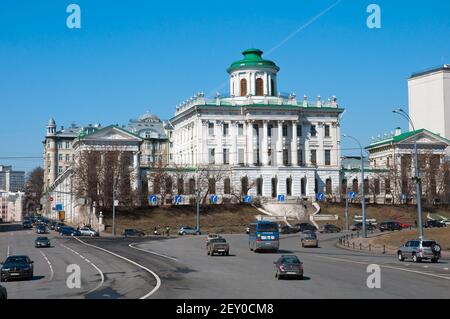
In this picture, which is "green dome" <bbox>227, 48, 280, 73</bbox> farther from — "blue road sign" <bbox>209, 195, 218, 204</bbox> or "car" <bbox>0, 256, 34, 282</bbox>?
"car" <bbox>0, 256, 34, 282</bbox>

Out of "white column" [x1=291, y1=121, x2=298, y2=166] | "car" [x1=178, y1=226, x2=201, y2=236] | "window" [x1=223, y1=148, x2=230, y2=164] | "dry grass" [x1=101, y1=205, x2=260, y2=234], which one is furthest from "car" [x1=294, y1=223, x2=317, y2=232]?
"window" [x1=223, y1=148, x2=230, y2=164]

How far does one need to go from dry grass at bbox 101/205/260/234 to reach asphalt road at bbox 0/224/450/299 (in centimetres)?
4468

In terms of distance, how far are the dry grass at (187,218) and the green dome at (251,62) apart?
94.3ft

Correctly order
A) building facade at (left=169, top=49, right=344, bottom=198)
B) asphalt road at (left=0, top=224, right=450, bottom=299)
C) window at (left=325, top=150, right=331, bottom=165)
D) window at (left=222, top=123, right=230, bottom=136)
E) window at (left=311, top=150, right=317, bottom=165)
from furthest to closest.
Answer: window at (left=325, top=150, right=331, bottom=165)
window at (left=311, top=150, right=317, bottom=165)
window at (left=222, top=123, right=230, bottom=136)
building facade at (left=169, top=49, right=344, bottom=198)
asphalt road at (left=0, top=224, right=450, bottom=299)

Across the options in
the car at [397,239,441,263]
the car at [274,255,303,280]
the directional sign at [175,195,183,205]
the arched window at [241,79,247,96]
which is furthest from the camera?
the arched window at [241,79,247,96]

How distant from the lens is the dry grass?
111875 millimetres

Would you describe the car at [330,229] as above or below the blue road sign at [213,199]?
below

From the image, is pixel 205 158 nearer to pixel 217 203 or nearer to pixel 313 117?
pixel 217 203

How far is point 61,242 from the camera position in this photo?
274ft

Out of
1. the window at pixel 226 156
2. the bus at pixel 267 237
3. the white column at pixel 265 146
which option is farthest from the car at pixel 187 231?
the bus at pixel 267 237

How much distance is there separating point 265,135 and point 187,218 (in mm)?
25753

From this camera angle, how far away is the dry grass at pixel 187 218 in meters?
112

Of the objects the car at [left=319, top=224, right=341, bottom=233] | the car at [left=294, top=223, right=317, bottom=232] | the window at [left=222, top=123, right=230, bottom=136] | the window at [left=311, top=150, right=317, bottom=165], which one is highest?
the window at [left=222, top=123, right=230, bottom=136]

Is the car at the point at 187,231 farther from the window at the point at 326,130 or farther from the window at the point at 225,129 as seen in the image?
the window at the point at 326,130
